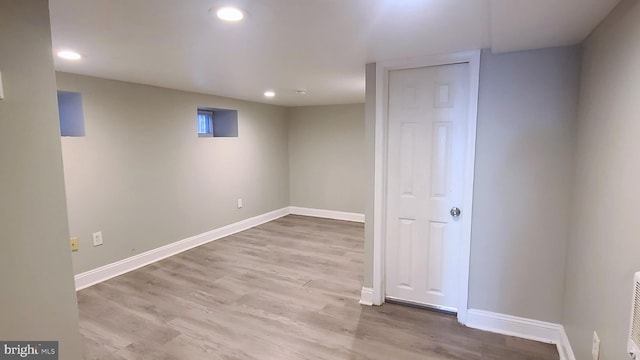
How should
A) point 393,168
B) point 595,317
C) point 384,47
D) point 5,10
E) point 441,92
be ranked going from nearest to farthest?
point 5,10 → point 595,317 → point 384,47 → point 441,92 → point 393,168

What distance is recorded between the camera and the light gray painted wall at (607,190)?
1.30 meters

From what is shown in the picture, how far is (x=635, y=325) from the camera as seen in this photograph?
3.90 feet

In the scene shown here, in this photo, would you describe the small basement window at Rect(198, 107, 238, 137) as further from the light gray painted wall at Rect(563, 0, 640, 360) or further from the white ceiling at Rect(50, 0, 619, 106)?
the light gray painted wall at Rect(563, 0, 640, 360)

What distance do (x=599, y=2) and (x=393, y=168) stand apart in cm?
161

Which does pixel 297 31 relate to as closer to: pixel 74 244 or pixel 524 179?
pixel 524 179

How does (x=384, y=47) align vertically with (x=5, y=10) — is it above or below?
above

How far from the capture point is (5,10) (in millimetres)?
1192

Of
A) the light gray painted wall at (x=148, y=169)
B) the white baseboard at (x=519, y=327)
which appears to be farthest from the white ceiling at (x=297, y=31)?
the white baseboard at (x=519, y=327)

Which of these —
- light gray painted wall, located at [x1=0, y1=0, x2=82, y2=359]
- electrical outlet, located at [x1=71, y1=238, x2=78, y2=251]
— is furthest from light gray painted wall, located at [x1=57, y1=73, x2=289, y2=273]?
light gray painted wall, located at [x1=0, y1=0, x2=82, y2=359]

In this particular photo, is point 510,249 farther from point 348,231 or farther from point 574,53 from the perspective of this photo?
point 348,231

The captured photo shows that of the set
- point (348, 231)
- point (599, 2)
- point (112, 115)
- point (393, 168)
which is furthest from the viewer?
point (348, 231)

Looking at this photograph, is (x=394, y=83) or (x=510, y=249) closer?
(x=510, y=249)

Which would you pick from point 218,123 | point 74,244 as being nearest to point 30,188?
point 74,244

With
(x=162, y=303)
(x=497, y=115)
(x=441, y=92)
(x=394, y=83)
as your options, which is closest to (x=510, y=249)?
(x=497, y=115)
